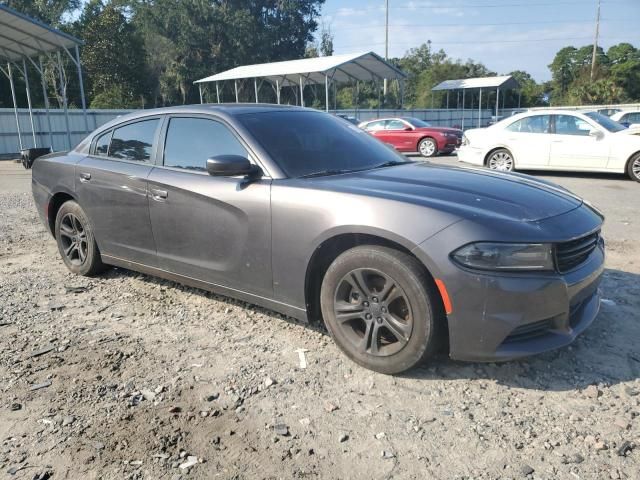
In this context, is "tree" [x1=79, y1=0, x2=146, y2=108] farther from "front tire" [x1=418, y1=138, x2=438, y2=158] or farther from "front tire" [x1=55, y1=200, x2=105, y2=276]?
"front tire" [x1=55, y1=200, x2=105, y2=276]

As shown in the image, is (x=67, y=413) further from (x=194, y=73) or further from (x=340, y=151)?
(x=194, y=73)

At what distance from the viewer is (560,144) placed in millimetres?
11391

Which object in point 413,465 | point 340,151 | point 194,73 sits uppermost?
point 194,73

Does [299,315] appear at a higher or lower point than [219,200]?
lower

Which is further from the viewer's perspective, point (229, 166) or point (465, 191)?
point (229, 166)

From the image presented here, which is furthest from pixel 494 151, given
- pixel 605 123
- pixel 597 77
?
pixel 597 77

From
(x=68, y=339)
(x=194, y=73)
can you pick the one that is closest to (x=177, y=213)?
(x=68, y=339)

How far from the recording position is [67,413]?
273 cm

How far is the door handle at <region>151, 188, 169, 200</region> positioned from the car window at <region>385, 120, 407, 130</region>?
1610cm

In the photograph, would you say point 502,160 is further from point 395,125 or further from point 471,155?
point 395,125

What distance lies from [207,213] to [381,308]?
1433mm

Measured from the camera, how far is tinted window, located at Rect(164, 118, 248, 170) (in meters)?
3.70

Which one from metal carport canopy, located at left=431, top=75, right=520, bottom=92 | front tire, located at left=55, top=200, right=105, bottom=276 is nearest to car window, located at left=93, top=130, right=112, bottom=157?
front tire, located at left=55, top=200, right=105, bottom=276

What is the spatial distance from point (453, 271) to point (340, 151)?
1.58 m
